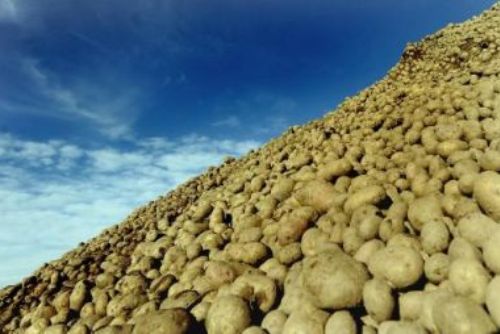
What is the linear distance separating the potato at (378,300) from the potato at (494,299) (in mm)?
705

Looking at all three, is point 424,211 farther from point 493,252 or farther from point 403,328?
point 403,328

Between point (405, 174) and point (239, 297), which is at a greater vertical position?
point (405, 174)

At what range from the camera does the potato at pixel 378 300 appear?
3.94 metres

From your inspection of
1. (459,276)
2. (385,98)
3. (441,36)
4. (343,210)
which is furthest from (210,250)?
(441,36)

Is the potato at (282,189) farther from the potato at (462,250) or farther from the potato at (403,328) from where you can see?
the potato at (403,328)

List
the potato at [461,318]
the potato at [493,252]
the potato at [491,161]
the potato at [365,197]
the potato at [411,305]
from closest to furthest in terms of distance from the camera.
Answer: the potato at [461,318], the potato at [493,252], the potato at [411,305], the potato at [491,161], the potato at [365,197]

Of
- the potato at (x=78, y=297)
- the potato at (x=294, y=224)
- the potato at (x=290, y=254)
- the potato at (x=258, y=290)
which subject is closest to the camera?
the potato at (x=258, y=290)

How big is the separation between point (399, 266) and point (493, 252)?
0.70m

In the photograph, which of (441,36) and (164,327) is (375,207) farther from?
(441,36)

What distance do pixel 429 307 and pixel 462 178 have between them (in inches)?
67.6

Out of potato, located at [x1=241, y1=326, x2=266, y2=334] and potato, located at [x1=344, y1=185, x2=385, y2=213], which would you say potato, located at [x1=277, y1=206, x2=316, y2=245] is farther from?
potato, located at [x1=241, y1=326, x2=266, y2=334]

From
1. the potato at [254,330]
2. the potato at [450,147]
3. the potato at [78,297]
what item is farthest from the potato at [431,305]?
the potato at [78,297]

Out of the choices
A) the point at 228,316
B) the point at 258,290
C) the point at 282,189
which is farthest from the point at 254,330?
the point at 282,189

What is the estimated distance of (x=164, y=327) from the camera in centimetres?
447
